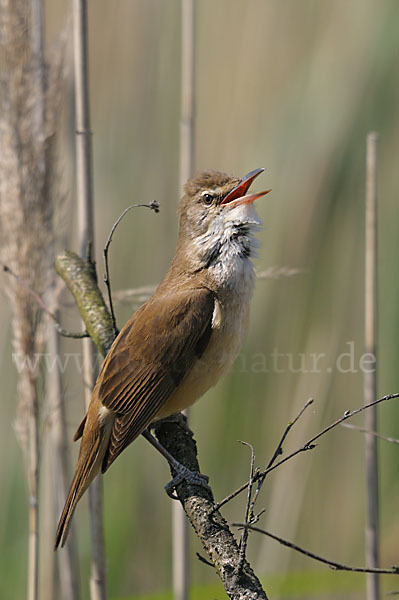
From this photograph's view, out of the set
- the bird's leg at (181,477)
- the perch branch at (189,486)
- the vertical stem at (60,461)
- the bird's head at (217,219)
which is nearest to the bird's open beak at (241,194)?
the bird's head at (217,219)

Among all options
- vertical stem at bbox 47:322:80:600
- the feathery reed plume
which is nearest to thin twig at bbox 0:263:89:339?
the feathery reed plume

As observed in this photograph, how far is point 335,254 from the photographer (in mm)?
3291

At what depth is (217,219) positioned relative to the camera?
2.32 metres

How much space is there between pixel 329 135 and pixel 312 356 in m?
1.05

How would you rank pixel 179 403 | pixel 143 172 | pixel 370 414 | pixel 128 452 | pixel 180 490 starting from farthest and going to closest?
pixel 143 172
pixel 128 452
pixel 370 414
pixel 179 403
pixel 180 490

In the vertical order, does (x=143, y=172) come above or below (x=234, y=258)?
above

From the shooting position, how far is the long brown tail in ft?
6.49

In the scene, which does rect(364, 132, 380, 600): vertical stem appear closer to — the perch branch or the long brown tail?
the perch branch

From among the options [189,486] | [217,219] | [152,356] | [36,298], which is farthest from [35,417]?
[217,219]

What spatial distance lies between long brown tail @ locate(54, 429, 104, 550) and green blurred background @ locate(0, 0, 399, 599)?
3.19ft

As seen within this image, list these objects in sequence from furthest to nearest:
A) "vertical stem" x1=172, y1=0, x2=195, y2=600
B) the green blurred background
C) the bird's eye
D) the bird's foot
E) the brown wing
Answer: the green blurred background
"vertical stem" x1=172, y1=0, x2=195, y2=600
the bird's eye
the brown wing
the bird's foot

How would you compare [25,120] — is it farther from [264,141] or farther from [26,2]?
[264,141]

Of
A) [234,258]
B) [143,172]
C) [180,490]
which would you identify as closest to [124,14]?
[143,172]

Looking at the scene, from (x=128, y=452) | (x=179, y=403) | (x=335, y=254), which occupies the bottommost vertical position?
(x=128, y=452)
